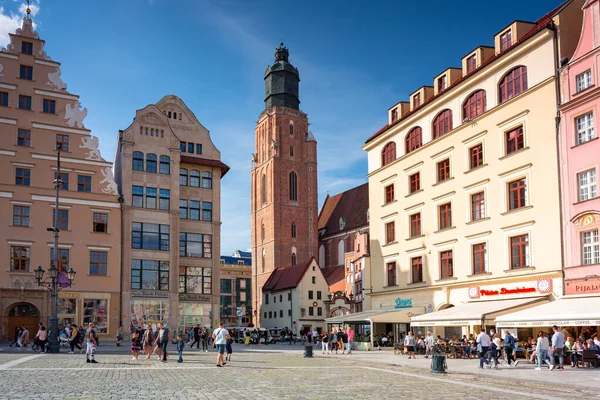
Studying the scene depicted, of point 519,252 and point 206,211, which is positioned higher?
point 206,211

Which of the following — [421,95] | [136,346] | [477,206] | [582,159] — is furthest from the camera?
[421,95]

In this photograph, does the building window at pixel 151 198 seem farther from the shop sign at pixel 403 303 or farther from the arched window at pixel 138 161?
the shop sign at pixel 403 303

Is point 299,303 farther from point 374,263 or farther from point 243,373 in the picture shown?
point 243,373

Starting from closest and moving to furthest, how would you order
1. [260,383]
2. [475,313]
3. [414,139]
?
[260,383]
[475,313]
[414,139]

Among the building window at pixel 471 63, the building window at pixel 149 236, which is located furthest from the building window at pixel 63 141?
the building window at pixel 471 63

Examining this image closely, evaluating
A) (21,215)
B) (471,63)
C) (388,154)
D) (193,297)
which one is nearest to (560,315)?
(471,63)

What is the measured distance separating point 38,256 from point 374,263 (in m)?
24.5

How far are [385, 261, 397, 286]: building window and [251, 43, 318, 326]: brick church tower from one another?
54802 mm

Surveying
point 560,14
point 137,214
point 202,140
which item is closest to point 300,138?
point 202,140

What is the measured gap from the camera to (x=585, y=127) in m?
31.1

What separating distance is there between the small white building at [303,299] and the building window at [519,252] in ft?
158

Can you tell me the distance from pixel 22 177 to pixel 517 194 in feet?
115

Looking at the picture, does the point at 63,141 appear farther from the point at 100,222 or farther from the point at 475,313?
the point at 475,313

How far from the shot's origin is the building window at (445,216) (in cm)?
4172
